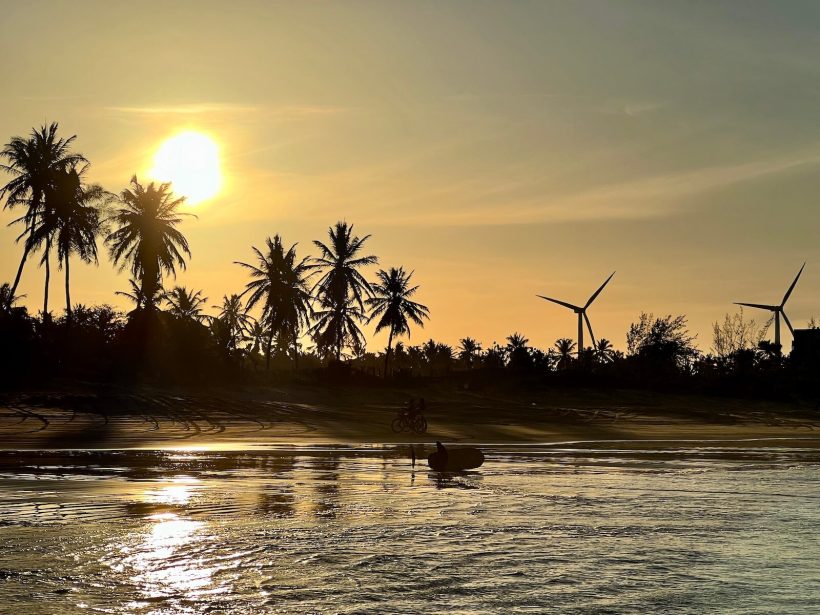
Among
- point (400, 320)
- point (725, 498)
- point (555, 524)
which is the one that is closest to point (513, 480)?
point (725, 498)

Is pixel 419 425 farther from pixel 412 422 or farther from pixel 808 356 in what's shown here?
pixel 808 356

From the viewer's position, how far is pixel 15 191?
182ft

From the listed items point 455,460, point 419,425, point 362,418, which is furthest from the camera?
point 362,418

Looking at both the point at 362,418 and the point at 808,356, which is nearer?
the point at 362,418

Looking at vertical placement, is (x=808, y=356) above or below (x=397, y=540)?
above

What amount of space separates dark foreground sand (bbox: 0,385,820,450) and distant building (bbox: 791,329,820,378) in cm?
751

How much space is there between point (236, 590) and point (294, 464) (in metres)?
15.9

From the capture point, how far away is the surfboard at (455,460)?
25.3 meters

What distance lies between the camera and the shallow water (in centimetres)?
1076

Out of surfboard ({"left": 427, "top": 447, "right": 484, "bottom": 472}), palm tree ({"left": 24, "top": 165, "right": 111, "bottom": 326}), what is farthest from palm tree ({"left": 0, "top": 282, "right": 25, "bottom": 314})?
surfboard ({"left": 427, "top": 447, "right": 484, "bottom": 472})

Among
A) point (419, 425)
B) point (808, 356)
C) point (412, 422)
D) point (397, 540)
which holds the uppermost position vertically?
point (808, 356)

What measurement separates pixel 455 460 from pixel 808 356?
57216 mm

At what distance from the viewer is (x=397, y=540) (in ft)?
48.2

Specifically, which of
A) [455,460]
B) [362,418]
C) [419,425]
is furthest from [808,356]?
[455,460]
